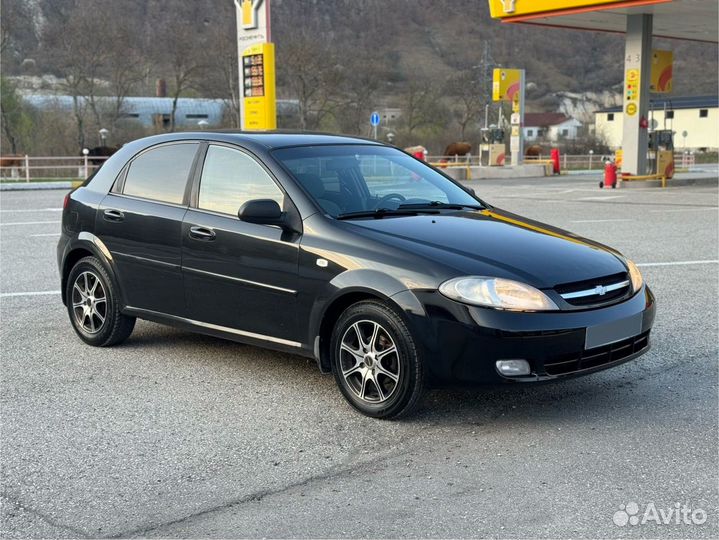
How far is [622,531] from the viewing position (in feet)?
11.0

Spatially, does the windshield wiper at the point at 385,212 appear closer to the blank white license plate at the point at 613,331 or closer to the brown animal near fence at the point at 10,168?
the blank white license plate at the point at 613,331

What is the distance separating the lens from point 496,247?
4844 mm

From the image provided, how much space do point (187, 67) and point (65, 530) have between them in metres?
71.8

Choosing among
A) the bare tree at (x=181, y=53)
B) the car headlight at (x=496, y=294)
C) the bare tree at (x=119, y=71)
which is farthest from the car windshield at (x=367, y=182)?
the bare tree at (x=119, y=71)

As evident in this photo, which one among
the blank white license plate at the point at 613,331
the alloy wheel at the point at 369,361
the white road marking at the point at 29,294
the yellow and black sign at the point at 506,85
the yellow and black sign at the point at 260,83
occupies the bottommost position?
the white road marking at the point at 29,294

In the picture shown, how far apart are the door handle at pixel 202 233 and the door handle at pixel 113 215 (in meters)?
0.82

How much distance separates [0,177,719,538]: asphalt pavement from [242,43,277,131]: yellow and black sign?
17899mm

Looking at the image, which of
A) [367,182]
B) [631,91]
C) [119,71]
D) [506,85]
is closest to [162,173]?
[367,182]

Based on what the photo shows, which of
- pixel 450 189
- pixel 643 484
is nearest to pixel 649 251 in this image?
pixel 450 189

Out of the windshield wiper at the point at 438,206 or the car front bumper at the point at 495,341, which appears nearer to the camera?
the car front bumper at the point at 495,341

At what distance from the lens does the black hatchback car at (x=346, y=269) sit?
4441 millimetres

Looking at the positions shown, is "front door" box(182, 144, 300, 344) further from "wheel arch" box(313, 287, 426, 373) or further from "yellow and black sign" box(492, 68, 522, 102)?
"yellow and black sign" box(492, 68, 522, 102)

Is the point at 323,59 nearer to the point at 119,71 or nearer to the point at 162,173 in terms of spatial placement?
the point at 119,71

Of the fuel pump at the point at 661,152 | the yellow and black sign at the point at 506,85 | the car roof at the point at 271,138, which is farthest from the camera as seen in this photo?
the yellow and black sign at the point at 506,85
